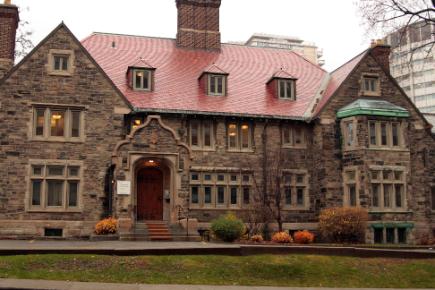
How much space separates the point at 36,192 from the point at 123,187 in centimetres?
416

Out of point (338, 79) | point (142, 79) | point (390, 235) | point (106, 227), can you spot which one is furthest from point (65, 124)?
point (390, 235)

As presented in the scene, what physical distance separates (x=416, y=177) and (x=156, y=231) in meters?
14.3

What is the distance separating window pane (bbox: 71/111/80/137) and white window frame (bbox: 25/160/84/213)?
4.42 ft

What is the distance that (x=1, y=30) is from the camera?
91.6 feet

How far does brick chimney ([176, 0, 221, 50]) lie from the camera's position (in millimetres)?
34531

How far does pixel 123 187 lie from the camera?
968 inches

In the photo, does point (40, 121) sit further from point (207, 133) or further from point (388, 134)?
point (388, 134)

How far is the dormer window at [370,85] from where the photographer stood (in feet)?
100.0

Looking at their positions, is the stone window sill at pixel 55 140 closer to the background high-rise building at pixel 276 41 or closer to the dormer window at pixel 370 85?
the dormer window at pixel 370 85

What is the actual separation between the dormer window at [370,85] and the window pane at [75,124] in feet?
48.1

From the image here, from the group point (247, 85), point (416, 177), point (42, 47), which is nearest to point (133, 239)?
point (42, 47)

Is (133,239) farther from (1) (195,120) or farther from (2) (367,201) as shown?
(2) (367,201)

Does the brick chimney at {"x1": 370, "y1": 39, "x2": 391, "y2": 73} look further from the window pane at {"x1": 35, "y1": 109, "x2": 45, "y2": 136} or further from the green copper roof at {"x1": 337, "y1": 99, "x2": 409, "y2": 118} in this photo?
the window pane at {"x1": 35, "y1": 109, "x2": 45, "y2": 136}

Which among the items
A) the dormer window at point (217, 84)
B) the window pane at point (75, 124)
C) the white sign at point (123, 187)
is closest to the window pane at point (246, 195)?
the dormer window at point (217, 84)
